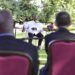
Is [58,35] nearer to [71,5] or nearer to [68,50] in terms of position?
[68,50]

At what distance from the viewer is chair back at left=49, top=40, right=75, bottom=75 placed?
4531 mm

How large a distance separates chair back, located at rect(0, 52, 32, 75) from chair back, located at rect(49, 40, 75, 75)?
1.30 metres

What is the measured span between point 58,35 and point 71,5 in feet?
120

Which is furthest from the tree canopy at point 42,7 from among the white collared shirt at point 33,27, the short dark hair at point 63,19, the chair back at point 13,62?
the chair back at point 13,62

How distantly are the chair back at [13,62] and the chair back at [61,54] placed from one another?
130cm

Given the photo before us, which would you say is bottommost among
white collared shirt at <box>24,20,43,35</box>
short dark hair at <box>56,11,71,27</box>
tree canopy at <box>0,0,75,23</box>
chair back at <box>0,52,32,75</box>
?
tree canopy at <box>0,0,75,23</box>

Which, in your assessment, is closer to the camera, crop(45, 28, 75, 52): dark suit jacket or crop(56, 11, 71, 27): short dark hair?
crop(45, 28, 75, 52): dark suit jacket

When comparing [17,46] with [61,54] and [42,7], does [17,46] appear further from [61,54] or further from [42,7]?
[42,7]

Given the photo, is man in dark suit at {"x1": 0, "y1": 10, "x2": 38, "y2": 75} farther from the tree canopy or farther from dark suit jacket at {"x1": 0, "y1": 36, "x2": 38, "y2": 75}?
the tree canopy

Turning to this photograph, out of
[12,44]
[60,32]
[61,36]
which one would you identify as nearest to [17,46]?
[12,44]

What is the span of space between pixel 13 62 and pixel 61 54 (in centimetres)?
151

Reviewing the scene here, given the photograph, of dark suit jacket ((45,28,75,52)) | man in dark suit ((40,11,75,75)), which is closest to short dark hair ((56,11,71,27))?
man in dark suit ((40,11,75,75))

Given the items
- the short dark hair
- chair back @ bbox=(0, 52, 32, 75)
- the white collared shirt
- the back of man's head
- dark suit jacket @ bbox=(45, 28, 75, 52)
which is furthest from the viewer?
the white collared shirt

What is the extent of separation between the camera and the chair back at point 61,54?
453 cm
